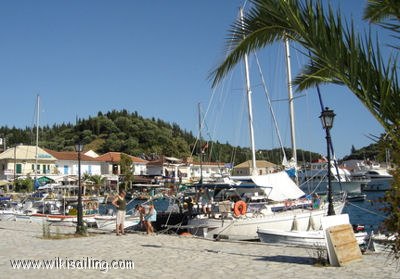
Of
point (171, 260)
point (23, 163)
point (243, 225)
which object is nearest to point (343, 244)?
point (171, 260)

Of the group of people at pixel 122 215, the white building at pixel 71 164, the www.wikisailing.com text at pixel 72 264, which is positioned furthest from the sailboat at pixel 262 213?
the white building at pixel 71 164

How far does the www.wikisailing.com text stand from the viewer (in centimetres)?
1146

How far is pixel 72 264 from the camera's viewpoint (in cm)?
1188

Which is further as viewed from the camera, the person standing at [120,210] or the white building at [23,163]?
the white building at [23,163]

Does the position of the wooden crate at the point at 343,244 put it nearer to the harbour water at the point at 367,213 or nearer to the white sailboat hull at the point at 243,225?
the harbour water at the point at 367,213

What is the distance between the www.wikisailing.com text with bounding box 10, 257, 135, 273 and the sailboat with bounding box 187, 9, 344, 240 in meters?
6.33

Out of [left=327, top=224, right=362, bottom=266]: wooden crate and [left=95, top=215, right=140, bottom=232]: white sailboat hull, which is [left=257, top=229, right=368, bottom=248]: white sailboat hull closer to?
[left=327, top=224, right=362, bottom=266]: wooden crate

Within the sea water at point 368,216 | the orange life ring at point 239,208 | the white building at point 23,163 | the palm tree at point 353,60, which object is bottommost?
the sea water at point 368,216

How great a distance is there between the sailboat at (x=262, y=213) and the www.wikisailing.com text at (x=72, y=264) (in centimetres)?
633

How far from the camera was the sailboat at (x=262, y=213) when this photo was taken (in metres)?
20.7

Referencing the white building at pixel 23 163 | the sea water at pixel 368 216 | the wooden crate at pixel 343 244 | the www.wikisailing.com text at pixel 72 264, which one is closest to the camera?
the wooden crate at pixel 343 244

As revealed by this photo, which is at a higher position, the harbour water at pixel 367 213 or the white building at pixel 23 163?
the white building at pixel 23 163

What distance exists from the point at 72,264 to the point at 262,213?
1193cm

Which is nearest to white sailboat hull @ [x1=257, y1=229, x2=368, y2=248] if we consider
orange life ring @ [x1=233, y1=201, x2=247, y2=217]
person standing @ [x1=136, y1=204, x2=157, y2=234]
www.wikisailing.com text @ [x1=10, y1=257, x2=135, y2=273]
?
orange life ring @ [x1=233, y1=201, x2=247, y2=217]
